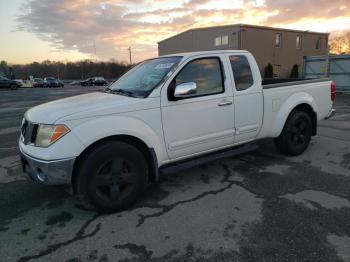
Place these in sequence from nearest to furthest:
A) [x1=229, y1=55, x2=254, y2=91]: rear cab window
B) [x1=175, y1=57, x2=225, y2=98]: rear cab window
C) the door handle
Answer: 1. [x1=175, y1=57, x2=225, y2=98]: rear cab window
2. the door handle
3. [x1=229, y1=55, x2=254, y2=91]: rear cab window

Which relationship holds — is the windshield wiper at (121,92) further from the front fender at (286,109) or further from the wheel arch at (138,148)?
the front fender at (286,109)

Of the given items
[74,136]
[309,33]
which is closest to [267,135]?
[74,136]

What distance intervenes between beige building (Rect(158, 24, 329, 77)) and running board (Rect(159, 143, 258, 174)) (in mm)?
31011

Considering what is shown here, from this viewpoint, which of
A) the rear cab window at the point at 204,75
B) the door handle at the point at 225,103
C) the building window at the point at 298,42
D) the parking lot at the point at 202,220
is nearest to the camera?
the parking lot at the point at 202,220

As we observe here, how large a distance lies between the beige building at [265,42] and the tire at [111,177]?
1277 inches

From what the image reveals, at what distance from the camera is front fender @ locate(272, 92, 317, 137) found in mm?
4961

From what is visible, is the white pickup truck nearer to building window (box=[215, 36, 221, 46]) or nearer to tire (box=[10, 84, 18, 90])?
building window (box=[215, 36, 221, 46])

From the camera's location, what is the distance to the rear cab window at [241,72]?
442 centimetres

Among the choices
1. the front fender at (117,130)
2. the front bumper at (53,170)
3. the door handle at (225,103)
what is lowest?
the front bumper at (53,170)

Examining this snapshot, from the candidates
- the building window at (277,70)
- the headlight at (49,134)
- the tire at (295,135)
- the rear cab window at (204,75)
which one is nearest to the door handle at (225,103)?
the rear cab window at (204,75)

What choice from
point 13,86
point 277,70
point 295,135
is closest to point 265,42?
point 277,70

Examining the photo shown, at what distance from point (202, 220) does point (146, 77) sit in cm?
207

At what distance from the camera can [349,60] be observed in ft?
56.3

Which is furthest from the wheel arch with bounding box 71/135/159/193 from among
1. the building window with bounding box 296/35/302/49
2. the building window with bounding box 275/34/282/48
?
the building window with bounding box 296/35/302/49
